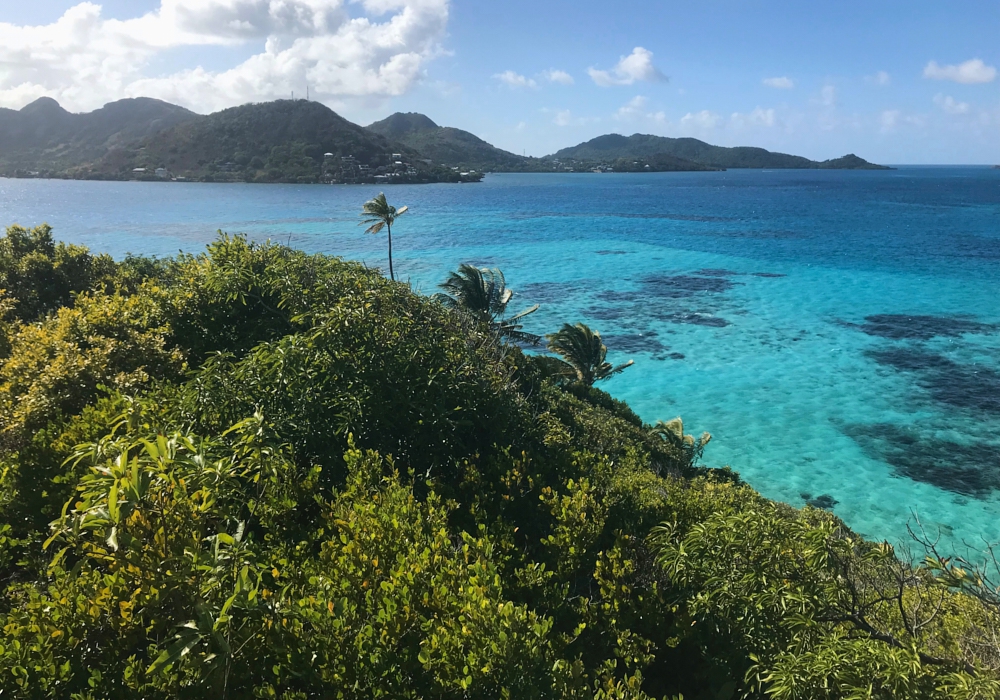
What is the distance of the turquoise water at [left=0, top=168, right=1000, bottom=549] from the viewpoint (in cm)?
2136

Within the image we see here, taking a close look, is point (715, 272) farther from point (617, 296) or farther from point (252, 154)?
point (252, 154)

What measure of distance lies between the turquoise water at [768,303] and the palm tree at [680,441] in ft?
4.63

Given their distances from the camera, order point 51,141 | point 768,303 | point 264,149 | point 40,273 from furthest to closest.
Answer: point 51,141
point 264,149
point 768,303
point 40,273

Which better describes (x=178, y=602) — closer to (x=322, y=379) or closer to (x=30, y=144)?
(x=322, y=379)

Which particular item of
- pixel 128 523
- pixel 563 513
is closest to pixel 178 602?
pixel 128 523

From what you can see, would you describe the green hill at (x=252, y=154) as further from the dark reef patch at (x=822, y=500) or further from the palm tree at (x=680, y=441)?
the dark reef patch at (x=822, y=500)

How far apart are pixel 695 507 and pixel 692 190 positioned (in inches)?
5872

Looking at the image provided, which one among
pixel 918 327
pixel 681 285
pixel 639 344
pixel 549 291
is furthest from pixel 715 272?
pixel 639 344

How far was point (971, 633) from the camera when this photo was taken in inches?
226

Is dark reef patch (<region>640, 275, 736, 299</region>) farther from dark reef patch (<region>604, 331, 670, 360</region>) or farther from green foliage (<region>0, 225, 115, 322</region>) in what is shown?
green foliage (<region>0, 225, 115, 322</region>)

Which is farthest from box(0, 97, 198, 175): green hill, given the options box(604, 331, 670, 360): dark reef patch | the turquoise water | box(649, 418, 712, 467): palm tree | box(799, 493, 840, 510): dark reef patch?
box(799, 493, 840, 510): dark reef patch

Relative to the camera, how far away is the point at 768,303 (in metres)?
42.0

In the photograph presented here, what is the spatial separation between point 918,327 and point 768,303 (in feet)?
30.8

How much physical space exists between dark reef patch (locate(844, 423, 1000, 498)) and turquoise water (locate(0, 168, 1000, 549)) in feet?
0.28
